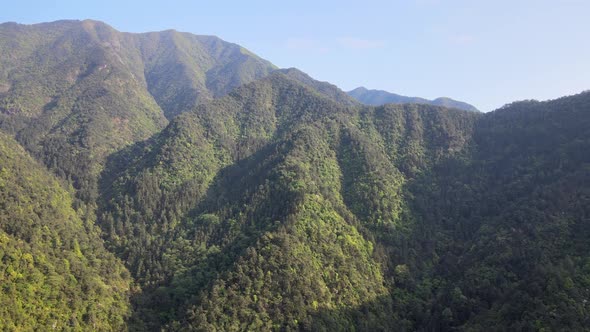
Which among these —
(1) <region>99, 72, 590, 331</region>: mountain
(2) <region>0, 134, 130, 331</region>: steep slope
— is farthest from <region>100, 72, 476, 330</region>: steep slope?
(2) <region>0, 134, 130, 331</region>: steep slope

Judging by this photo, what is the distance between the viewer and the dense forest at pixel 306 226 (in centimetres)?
9406

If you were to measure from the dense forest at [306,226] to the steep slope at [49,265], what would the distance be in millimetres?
458

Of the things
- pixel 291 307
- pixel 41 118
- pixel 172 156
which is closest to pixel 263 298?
pixel 291 307

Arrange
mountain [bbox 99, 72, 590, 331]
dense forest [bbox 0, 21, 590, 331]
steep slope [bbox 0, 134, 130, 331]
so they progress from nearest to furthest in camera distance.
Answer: steep slope [bbox 0, 134, 130, 331] < dense forest [bbox 0, 21, 590, 331] < mountain [bbox 99, 72, 590, 331]

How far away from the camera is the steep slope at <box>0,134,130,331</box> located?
3415 inches

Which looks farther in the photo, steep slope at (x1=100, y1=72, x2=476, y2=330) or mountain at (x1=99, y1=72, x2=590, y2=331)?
steep slope at (x1=100, y1=72, x2=476, y2=330)

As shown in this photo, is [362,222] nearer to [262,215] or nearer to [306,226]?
[306,226]

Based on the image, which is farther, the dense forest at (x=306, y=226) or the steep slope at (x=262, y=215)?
the steep slope at (x=262, y=215)

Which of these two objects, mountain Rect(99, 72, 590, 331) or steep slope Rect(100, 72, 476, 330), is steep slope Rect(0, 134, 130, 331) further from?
steep slope Rect(100, 72, 476, 330)

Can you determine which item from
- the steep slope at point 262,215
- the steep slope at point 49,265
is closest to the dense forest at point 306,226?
the steep slope at point 49,265

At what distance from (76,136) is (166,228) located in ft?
267

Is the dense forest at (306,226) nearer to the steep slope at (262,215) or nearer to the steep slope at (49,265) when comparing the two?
the steep slope at (49,265)

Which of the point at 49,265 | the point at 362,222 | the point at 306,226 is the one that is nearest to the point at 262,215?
the point at 306,226

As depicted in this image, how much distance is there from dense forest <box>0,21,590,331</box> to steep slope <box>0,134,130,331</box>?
458 mm
